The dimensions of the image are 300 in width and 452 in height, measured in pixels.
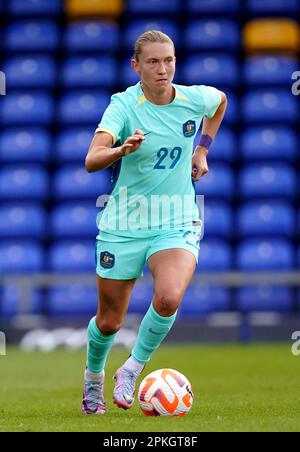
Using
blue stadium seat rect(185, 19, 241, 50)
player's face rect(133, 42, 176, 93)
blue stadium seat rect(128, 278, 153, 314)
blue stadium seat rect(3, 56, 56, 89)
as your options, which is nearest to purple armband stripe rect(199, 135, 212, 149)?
player's face rect(133, 42, 176, 93)

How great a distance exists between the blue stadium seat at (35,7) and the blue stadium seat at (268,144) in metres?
4.03

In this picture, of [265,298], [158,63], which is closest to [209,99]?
[158,63]

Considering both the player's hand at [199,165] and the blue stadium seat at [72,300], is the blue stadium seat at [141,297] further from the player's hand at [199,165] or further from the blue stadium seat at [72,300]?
the player's hand at [199,165]

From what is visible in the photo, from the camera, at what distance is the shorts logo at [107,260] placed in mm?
5961

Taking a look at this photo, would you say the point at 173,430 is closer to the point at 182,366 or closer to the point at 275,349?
the point at 182,366

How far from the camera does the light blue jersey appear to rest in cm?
594

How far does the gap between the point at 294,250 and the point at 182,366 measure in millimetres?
5459

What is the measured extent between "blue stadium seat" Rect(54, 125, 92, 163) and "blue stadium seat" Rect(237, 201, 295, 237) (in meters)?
2.58

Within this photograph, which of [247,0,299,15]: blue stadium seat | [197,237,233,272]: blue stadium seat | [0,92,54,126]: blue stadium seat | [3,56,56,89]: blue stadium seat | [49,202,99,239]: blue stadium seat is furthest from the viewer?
[247,0,299,15]: blue stadium seat

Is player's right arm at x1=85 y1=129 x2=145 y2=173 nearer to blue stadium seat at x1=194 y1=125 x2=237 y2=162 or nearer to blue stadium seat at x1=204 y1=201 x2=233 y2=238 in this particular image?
blue stadium seat at x1=204 y1=201 x2=233 y2=238

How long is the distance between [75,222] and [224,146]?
2456mm

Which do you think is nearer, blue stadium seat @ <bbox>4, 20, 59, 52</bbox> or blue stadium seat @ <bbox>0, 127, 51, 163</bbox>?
blue stadium seat @ <bbox>0, 127, 51, 163</bbox>

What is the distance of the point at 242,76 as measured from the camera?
17094 millimetres

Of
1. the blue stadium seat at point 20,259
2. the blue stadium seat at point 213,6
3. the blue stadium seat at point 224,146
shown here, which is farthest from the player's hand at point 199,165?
the blue stadium seat at point 213,6
